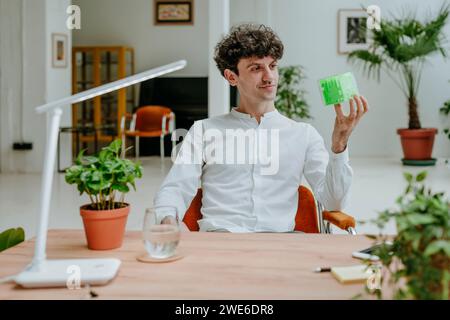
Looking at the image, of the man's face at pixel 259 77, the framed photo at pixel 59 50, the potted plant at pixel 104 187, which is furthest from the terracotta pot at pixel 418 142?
the potted plant at pixel 104 187

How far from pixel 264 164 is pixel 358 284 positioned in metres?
1.02

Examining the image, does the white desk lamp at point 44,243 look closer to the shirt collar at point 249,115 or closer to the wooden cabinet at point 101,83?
the shirt collar at point 249,115

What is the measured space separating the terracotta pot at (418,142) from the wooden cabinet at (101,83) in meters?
4.57

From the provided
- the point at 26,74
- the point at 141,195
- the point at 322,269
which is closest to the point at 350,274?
the point at 322,269

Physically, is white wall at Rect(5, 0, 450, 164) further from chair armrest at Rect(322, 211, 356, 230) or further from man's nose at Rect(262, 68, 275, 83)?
chair armrest at Rect(322, 211, 356, 230)

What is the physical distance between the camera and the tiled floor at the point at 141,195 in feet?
17.2

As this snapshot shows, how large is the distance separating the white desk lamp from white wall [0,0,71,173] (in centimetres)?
738

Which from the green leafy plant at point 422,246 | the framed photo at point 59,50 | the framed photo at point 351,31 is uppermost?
the framed photo at point 351,31

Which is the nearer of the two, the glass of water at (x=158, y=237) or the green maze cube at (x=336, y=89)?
the glass of water at (x=158, y=237)

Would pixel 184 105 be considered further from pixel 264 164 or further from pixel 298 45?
pixel 264 164

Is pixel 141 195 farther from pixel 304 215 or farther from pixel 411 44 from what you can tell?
pixel 411 44

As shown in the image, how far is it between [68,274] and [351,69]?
919 centimetres

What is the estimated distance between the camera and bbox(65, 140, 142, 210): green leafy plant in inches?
57.9
